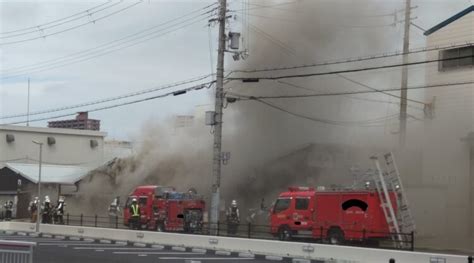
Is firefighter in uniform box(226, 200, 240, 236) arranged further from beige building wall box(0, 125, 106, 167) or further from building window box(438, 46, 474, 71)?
beige building wall box(0, 125, 106, 167)

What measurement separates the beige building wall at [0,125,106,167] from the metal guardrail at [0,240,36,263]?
44.5 meters

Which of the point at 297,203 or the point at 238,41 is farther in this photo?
the point at 238,41

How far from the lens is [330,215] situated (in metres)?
22.1

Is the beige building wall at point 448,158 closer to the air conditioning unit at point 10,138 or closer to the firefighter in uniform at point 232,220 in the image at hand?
the firefighter in uniform at point 232,220

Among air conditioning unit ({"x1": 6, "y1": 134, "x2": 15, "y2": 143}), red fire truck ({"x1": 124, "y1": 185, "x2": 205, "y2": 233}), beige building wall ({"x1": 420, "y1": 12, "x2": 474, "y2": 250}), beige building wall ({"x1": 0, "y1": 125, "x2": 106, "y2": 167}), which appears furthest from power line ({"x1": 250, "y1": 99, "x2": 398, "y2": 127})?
air conditioning unit ({"x1": 6, "y1": 134, "x2": 15, "y2": 143})

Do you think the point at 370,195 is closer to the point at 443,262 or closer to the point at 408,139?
the point at 443,262

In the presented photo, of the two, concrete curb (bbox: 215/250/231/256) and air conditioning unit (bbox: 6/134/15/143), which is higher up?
air conditioning unit (bbox: 6/134/15/143)

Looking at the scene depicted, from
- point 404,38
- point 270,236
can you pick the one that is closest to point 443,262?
point 270,236

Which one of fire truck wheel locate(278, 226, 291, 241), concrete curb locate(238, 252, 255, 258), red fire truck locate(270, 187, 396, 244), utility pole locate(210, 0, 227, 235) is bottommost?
concrete curb locate(238, 252, 255, 258)

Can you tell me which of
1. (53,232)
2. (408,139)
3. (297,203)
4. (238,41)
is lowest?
(53,232)

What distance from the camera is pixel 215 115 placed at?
79.9 feet

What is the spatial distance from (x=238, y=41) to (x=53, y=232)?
446 inches

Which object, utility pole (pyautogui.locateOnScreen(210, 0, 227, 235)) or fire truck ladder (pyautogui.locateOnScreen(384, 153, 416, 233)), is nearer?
fire truck ladder (pyautogui.locateOnScreen(384, 153, 416, 233))

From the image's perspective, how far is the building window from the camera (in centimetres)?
2622
